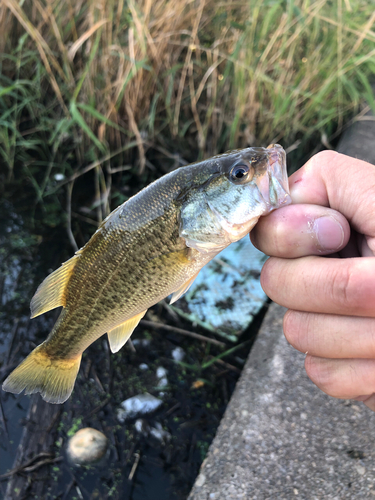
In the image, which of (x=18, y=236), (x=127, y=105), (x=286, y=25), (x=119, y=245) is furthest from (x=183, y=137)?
(x=119, y=245)

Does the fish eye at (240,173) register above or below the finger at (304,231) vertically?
above

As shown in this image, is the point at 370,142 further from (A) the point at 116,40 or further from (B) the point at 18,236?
(B) the point at 18,236

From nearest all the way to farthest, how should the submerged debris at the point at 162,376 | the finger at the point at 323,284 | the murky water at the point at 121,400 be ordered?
the finger at the point at 323,284
the murky water at the point at 121,400
the submerged debris at the point at 162,376

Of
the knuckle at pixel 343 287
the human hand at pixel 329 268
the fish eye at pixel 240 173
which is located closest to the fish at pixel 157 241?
the fish eye at pixel 240 173

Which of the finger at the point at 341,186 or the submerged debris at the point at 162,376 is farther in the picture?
the submerged debris at the point at 162,376

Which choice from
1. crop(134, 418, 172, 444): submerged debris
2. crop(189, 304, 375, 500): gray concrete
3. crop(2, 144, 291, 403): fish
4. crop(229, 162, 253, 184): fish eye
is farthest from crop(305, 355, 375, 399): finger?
crop(134, 418, 172, 444): submerged debris

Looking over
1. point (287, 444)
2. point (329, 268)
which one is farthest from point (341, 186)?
point (287, 444)

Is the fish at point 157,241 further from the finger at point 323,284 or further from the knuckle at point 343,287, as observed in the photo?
the knuckle at point 343,287
